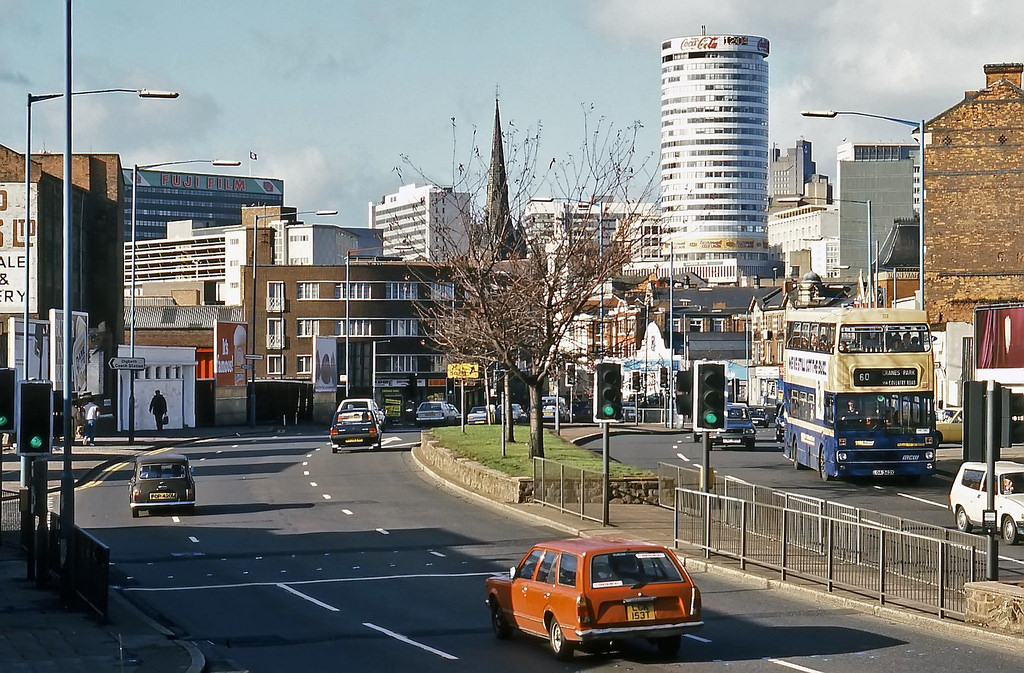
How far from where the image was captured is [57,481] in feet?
136

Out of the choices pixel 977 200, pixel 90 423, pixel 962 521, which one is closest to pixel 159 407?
pixel 90 423

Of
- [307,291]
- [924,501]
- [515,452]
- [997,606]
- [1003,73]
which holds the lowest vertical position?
[924,501]

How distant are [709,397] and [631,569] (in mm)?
8427

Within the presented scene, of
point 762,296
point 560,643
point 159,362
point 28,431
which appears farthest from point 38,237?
point 762,296

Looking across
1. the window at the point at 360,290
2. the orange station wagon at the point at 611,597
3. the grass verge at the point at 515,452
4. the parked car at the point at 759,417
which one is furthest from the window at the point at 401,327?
the orange station wagon at the point at 611,597

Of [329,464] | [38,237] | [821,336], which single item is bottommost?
[329,464]

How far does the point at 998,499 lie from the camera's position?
2725 cm

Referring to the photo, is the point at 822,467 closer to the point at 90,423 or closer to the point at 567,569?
the point at 567,569

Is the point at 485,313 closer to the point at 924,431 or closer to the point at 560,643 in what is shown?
the point at 924,431

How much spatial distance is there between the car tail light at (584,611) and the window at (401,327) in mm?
95514

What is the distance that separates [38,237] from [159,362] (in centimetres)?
1084

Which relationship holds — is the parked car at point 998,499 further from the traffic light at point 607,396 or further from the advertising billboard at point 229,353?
the advertising billboard at point 229,353

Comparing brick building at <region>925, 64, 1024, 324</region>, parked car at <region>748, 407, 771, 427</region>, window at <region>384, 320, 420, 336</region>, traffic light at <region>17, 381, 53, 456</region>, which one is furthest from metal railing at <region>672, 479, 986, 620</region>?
window at <region>384, 320, 420, 336</region>

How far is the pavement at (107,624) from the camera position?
15852 mm
